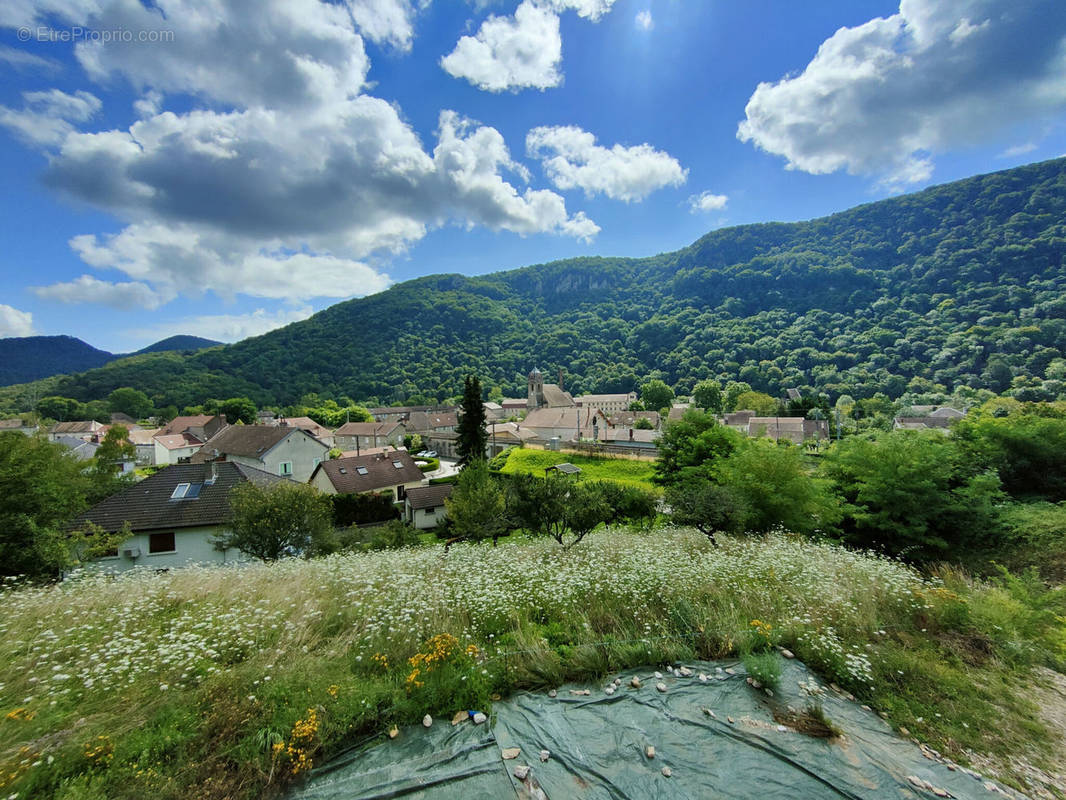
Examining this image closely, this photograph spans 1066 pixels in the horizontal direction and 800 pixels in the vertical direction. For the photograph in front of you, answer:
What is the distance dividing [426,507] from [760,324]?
13702 centimetres

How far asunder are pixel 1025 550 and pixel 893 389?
3868 inches

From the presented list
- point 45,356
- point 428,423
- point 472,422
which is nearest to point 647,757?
point 472,422

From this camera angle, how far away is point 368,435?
60406 millimetres

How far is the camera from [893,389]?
83.1m

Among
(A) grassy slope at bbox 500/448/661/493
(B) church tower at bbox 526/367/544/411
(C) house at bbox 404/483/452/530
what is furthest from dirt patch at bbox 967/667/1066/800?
(B) church tower at bbox 526/367/544/411

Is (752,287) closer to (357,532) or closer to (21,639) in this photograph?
(357,532)

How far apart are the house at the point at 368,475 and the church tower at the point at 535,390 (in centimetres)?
5058

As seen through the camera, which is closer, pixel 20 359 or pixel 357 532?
pixel 357 532

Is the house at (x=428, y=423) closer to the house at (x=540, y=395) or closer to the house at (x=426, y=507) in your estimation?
the house at (x=540, y=395)

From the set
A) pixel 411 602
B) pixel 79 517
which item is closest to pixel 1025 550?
pixel 411 602

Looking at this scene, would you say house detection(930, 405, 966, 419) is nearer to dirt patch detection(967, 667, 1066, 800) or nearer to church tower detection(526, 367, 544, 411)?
church tower detection(526, 367, 544, 411)

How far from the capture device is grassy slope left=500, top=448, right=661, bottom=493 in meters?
30.2

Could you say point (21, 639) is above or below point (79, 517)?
above

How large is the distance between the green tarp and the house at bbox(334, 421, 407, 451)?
60602 mm
